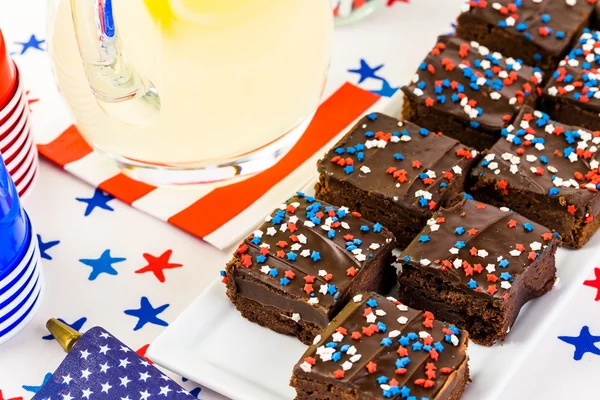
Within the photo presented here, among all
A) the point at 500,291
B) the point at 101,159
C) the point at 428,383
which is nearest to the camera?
the point at 428,383

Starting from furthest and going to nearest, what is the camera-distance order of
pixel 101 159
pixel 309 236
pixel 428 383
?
pixel 101 159, pixel 309 236, pixel 428 383

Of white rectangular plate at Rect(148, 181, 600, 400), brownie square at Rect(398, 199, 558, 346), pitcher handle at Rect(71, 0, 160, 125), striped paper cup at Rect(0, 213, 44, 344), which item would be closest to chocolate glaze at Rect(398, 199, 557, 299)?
brownie square at Rect(398, 199, 558, 346)

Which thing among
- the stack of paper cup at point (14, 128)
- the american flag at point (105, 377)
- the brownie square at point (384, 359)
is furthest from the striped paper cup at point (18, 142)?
the brownie square at point (384, 359)

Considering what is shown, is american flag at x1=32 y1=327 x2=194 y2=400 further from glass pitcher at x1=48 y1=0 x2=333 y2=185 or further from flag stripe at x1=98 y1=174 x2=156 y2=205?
flag stripe at x1=98 y1=174 x2=156 y2=205

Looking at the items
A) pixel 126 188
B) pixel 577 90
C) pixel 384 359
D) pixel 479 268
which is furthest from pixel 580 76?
pixel 126 188

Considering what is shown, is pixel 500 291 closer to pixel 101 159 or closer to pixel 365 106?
pixel 365 106

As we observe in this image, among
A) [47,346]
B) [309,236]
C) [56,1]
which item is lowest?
[47,346]

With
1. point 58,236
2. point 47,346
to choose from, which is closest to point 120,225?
point 58,236
